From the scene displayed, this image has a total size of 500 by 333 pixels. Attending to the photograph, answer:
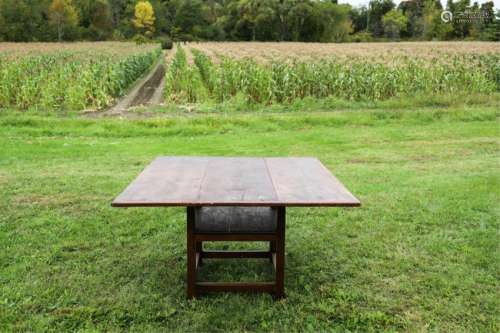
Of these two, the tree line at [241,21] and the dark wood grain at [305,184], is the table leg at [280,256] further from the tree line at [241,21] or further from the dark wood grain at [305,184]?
the tree line at [241,21]

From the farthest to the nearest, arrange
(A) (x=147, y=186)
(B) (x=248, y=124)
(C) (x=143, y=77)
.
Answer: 1. (C) (x=143, y=77)
2. (B) (x=248, y=124)
3. (A) (x=147, y=186)

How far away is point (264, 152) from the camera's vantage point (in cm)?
786

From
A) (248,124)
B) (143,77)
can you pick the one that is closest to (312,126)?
(248,124)

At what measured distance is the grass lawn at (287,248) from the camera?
125 inches

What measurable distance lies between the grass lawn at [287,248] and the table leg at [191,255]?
88mm

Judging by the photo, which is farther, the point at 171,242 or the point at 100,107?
the point at 100,107

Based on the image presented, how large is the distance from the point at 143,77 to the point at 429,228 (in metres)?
19.8

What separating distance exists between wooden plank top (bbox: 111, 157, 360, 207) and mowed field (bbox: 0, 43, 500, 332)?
866mm

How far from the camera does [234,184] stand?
319 centimetres

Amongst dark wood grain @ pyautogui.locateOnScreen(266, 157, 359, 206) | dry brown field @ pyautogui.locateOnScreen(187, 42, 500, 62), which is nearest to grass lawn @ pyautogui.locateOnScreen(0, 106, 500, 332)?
dark wood grain @ pyautogui.locateOnScreen(266, 157, 359, 206)

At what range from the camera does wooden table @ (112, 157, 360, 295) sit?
2.78m

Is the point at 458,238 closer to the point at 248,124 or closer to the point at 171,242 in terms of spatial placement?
the point at 171,242

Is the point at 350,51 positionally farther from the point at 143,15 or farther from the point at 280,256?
the point at 143,15

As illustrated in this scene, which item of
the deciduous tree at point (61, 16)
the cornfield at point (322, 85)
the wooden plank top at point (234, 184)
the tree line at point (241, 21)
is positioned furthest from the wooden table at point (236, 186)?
the deciduous tree at point (61, 16)
